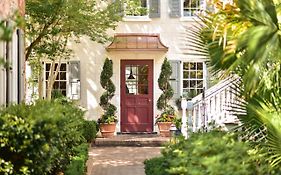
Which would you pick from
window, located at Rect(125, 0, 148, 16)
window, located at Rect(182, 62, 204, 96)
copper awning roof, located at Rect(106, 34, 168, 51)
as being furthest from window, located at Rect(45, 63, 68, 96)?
window, located at Rect(182, 62, 204, 96)

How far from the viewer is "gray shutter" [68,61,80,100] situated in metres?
19.1

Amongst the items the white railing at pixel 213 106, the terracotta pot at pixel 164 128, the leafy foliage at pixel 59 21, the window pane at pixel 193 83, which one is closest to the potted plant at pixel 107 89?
the terracotta pot at pixel 164 128

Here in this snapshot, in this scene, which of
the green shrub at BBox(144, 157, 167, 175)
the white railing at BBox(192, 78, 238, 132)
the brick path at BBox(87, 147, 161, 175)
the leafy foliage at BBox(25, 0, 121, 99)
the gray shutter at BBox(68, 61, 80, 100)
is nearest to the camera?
the green shrub at BBox(144, 157, 167, 175)

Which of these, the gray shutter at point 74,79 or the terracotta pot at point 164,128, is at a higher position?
the gray shutter at point 74,79

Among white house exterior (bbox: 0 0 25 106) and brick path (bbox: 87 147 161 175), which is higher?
white house exterior (bbox: 0 0 25 106)

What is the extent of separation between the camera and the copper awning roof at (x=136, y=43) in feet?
61.4

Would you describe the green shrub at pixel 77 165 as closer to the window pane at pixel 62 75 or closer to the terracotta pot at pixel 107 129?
the terracotta pot at pixel 107 129

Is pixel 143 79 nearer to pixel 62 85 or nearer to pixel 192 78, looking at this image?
pixel 192 78

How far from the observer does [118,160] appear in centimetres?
1420

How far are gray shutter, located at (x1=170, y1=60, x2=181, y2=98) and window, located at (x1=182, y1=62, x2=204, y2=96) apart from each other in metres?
0.22

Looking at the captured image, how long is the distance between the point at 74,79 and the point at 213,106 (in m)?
7.69

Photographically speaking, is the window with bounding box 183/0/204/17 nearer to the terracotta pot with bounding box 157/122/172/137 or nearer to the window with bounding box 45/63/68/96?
the terracotta pot with bounding box 157/122/172/137

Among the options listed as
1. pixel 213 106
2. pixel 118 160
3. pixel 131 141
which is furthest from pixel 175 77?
pixel 213 106

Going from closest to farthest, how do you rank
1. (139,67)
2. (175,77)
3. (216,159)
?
(216,159), (175,77), (139,67)
